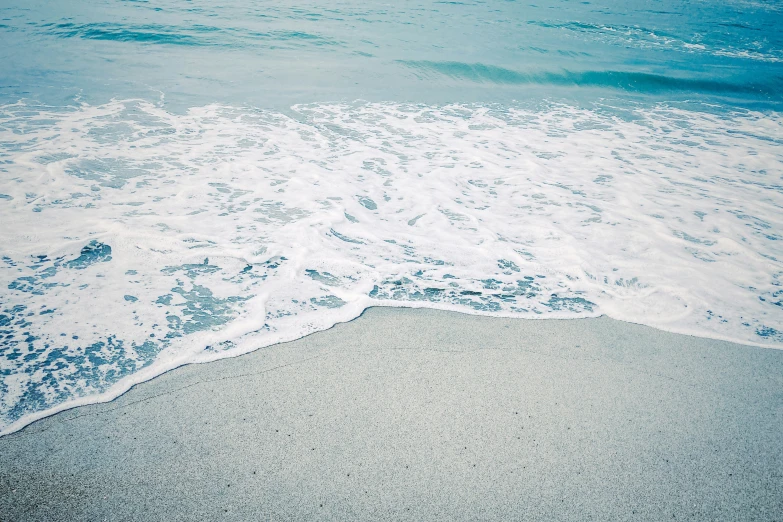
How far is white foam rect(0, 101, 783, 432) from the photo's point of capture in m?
2.87

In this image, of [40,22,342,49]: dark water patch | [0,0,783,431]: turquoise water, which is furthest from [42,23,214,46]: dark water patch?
[0,0,783,431]: turquoise water

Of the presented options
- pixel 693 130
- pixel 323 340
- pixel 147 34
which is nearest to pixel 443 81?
pixel 693 130

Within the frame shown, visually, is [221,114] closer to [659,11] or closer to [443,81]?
[443,81]

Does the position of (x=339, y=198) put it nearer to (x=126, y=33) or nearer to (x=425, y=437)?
(x=425, y=437)

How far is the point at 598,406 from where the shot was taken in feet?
8.00

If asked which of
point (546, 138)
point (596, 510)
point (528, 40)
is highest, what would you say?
point (528, 40)

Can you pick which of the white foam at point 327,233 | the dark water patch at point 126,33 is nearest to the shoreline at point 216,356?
the white foam at point 327,233

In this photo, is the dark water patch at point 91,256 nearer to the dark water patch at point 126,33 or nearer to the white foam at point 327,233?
the white foam at point 327,233

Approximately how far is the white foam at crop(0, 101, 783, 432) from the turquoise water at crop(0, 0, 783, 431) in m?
0.02

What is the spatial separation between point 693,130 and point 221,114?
779cm

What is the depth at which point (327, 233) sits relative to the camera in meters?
4.05

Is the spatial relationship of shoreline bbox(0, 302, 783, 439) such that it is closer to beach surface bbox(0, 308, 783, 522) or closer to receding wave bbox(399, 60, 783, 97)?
beach surface bbox(0, 308, 783, 522)

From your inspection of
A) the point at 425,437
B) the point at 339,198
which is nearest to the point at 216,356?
the point at 425,437

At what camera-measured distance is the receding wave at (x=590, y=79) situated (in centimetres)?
1045
